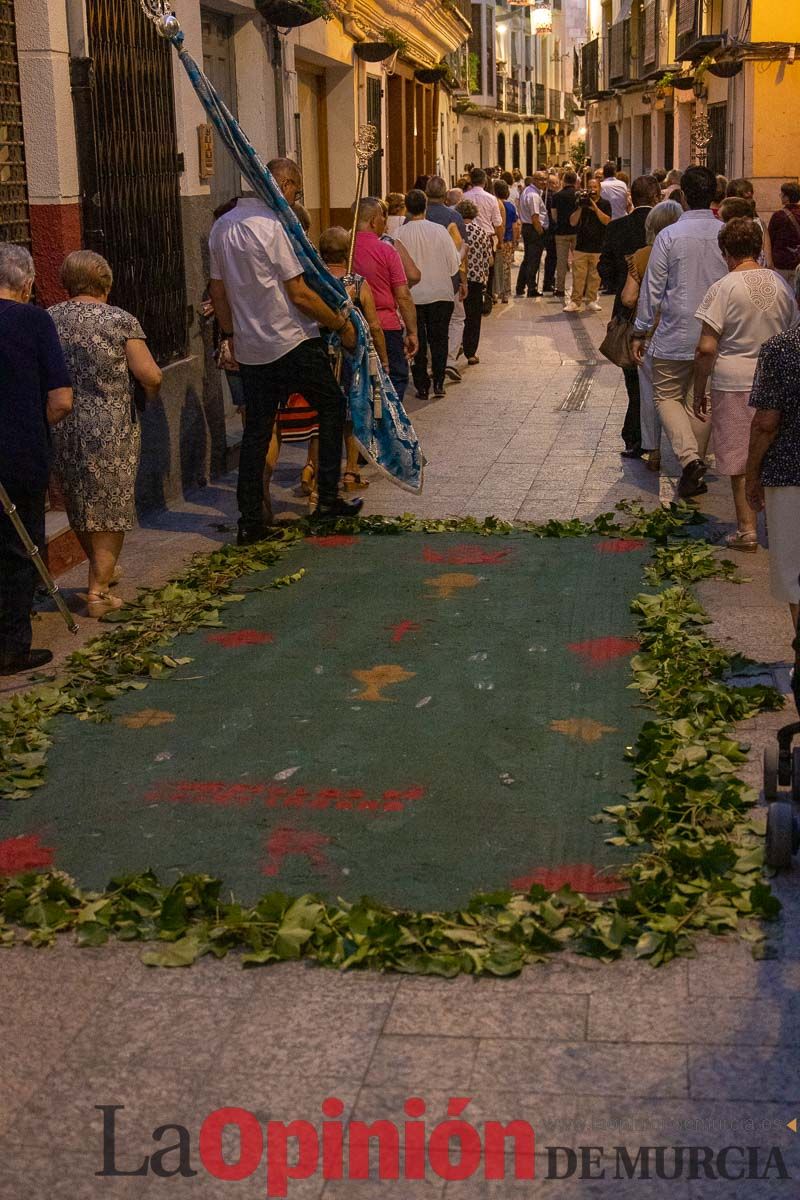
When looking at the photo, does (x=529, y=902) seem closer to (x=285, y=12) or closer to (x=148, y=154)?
(x=148, y=154)

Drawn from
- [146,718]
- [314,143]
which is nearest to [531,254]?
[314,143]

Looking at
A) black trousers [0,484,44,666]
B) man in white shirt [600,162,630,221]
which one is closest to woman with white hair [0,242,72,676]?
black trousers [0,484,44,666]

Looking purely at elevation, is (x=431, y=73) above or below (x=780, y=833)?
above

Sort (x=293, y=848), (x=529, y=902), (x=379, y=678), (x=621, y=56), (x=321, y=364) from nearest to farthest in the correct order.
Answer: (x=529, y=902)
(x=293, y=848)
(x=379, y=678)
(x=321, y=364)
(x=621, y=56)

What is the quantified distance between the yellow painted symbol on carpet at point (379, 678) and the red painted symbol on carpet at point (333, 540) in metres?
2.28

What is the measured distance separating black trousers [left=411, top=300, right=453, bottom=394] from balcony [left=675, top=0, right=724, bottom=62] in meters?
20.3

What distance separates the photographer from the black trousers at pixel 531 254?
25688mm

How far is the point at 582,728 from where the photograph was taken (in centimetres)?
583

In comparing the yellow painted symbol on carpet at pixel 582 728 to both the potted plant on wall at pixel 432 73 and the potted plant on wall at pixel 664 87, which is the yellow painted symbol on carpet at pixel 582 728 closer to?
the potted plant on wall at pixel 432 73

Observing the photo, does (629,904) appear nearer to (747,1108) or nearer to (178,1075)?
(747,1108)

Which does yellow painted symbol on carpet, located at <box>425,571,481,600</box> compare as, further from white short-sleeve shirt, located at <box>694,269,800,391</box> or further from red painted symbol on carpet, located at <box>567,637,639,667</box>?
white short-sleeve shirt, located at <box>694,269,800,391</box>

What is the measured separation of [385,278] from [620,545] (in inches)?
133

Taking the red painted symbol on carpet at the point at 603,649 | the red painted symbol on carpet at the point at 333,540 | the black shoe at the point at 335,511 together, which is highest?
the black shoe at the point at 335,511

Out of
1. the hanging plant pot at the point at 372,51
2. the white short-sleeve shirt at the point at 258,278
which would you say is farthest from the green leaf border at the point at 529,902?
the hanging plant pot at the point at 372,51
